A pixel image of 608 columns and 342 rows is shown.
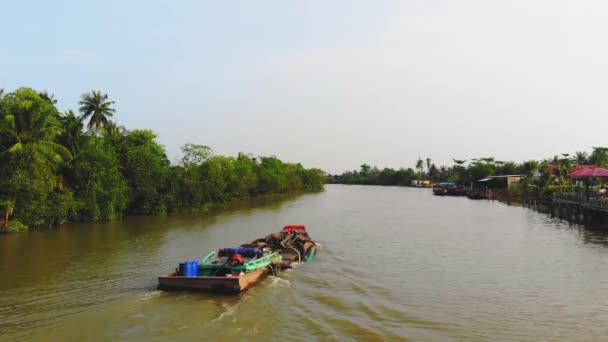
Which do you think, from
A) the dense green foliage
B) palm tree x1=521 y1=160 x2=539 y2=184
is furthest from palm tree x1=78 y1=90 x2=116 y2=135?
palm tree x1=521 y1=160 x2=539 y2=184

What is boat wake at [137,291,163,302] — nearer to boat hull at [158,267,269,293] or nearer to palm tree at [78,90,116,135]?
boat hull at [158,267,269,293]

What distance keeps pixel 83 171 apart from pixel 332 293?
25985mm

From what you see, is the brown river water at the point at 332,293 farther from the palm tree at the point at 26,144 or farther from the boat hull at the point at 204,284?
the palm tree at the point at 26,144

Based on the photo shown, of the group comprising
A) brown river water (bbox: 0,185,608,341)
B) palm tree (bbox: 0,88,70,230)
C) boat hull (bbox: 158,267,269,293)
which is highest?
palm tree (bbox: 0,88,70,230)

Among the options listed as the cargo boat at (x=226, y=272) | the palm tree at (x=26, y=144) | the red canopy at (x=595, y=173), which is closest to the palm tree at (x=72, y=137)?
the palm tree at (x=26, y=144)

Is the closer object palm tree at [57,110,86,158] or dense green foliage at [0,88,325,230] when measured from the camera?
dense green foliage at [0,88,325,230]

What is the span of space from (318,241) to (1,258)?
15.9 m

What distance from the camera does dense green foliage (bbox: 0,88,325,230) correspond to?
27.1m

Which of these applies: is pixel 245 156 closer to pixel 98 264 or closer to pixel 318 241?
pixel 318 241

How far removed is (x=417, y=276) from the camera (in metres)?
16.8

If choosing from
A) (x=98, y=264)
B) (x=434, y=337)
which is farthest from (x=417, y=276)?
(x=98, y=264)

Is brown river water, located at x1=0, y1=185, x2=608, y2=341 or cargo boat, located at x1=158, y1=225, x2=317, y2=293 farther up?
cargo boat, located at x1=158, y1=225, x2=317, y2=293

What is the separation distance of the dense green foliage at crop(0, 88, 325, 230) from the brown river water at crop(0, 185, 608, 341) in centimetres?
325

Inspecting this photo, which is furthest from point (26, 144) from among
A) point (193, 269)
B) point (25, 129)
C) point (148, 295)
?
point (193, 269)
